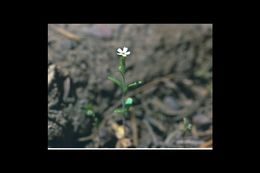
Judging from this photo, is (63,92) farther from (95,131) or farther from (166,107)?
(166,107)

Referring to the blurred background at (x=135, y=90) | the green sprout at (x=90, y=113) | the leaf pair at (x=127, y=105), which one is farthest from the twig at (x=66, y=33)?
the leaf pair at (x=127, y=105)

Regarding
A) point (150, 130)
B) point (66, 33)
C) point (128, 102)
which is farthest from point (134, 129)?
point (66, 33)

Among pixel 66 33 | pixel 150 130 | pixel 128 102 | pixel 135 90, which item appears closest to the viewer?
pixel 128 102

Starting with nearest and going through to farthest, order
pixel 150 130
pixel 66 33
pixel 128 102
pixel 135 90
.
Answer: pixel 128 102 → pixel 150 130 → pixel 135 90 → pixel 66 33

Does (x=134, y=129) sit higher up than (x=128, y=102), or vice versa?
(x=128, y=102)

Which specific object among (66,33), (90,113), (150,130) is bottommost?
(150,130)

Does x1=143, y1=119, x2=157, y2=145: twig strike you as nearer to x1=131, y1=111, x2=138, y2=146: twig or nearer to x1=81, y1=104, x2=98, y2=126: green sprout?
x1=131, y1=111, x2=138, y2=146: twig

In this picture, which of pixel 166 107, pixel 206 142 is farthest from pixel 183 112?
pixel 206 142

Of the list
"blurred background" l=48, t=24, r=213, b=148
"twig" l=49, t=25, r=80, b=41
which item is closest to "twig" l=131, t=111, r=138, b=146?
"blurred background" l=48, t=24, r=213, b=148

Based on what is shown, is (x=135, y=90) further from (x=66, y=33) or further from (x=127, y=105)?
(x=66, y=33)

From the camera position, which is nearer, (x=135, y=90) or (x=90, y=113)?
(x=90, y=113)
